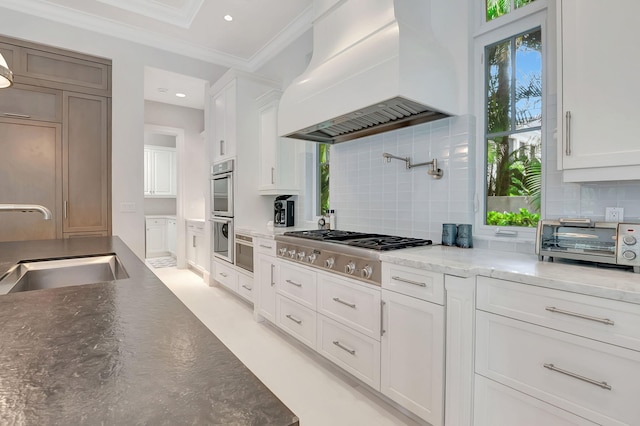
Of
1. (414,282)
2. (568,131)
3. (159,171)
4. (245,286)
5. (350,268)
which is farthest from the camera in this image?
(159,171)

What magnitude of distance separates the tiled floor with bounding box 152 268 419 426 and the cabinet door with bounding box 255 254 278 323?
0.18 meters

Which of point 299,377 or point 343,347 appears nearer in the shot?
point 343,347

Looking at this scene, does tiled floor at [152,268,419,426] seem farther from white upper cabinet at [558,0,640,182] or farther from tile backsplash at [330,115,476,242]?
white upper cabinet at [558,0,640,182]

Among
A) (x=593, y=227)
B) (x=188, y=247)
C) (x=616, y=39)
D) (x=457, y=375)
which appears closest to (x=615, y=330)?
(x=593, y=227)

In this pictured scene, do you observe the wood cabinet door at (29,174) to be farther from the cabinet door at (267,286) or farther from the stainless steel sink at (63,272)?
the stainless steel sink at (63,272)

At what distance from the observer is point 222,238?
416 centimetres

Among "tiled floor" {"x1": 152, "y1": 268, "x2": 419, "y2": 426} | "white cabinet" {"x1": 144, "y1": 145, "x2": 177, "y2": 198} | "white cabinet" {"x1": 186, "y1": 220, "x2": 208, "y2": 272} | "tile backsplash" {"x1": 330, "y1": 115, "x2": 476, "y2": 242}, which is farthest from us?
"white cabinet" {"x1": 144, "y1": 145, "x2": 177, "y2": 198}

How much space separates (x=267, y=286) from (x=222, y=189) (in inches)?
65.6

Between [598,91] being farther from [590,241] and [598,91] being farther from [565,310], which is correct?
[565,310]

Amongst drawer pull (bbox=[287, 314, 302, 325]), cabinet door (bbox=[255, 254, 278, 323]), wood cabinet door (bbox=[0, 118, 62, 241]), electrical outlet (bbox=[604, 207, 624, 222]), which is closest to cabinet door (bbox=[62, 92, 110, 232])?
wood cabinet door (bbox=[0, 118, 62, 241])

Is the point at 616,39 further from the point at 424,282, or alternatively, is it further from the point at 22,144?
the point at 22,144

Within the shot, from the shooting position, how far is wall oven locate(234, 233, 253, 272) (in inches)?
135

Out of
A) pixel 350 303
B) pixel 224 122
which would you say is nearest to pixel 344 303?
pixel 350 303

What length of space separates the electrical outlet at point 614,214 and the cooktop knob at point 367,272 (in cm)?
118
